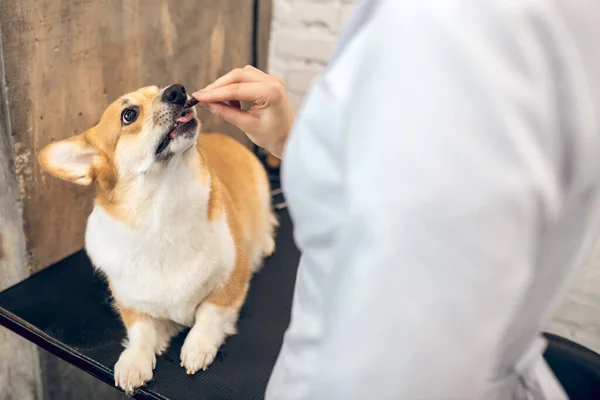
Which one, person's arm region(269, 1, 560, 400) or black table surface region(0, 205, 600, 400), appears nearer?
person's arm region(269, 1, 560, 400)

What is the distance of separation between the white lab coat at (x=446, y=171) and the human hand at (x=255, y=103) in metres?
0.52

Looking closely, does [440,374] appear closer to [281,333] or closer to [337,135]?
[337,135]

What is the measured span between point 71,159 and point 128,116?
141 millimetres

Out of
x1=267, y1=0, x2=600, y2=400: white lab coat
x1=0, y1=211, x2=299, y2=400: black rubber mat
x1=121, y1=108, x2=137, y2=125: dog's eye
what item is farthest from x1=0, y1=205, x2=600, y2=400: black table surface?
x1=267, y1=0, x2=600, y2=400: white lab coat

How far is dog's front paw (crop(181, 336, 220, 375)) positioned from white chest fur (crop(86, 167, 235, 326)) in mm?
95

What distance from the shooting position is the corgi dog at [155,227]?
1.00m

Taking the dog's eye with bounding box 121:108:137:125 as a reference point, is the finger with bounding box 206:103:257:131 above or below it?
above

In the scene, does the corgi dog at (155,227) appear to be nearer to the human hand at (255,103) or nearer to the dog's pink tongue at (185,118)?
the dog's pink tongue at (185,118)

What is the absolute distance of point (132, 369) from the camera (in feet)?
3.10

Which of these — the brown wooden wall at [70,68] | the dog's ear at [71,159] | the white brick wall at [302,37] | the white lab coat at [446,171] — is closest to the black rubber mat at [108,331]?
the brown wooden wall at [70,68]

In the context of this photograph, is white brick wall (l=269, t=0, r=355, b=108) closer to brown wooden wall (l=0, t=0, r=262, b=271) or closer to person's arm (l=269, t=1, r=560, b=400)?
brown wooden wall (l=0, t=0, r=262, b=271)

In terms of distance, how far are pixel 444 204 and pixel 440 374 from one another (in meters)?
0.12

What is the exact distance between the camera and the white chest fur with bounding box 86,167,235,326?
41.4 inches

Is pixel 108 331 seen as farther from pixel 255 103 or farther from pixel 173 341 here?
pixel 255 103
